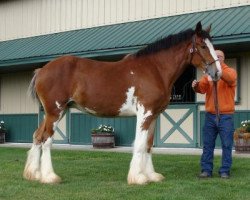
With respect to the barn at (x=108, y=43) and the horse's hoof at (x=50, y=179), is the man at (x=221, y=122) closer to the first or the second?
the horse's hoof at (x=50, y=179)

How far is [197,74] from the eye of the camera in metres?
13.4

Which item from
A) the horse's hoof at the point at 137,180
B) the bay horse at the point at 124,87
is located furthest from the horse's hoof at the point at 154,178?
the horse's hoof at the point at 137,180

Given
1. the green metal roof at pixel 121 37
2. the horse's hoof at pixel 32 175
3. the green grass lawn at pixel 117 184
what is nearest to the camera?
the green grass lawn at pixel 117 184

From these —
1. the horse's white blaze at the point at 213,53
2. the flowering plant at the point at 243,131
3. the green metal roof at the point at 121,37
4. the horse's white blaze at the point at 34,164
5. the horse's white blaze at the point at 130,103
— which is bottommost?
the horse's white blaze at the point at 34,164

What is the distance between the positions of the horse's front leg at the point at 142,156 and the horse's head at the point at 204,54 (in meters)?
0.98

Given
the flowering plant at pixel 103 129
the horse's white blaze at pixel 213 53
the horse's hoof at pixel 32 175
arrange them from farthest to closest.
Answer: the flowering plant at pixel 103 129 → the horse's hoof at pixel 32 175 → the horse's white blaze at pixel 213 53

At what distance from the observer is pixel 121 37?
14070mm

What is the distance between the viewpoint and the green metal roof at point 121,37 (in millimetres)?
11836

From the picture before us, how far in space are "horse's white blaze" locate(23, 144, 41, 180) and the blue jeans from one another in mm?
2404

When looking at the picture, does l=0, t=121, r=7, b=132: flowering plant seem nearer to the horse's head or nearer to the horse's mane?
the horse's mane

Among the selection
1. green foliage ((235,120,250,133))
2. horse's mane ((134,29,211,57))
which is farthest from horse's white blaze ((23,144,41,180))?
green foliage ((235,120,250,133))

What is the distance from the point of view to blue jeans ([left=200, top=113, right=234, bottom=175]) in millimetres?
7547

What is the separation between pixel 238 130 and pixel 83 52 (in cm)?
460

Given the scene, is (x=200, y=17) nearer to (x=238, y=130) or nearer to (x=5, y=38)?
(x=238, y=130)
